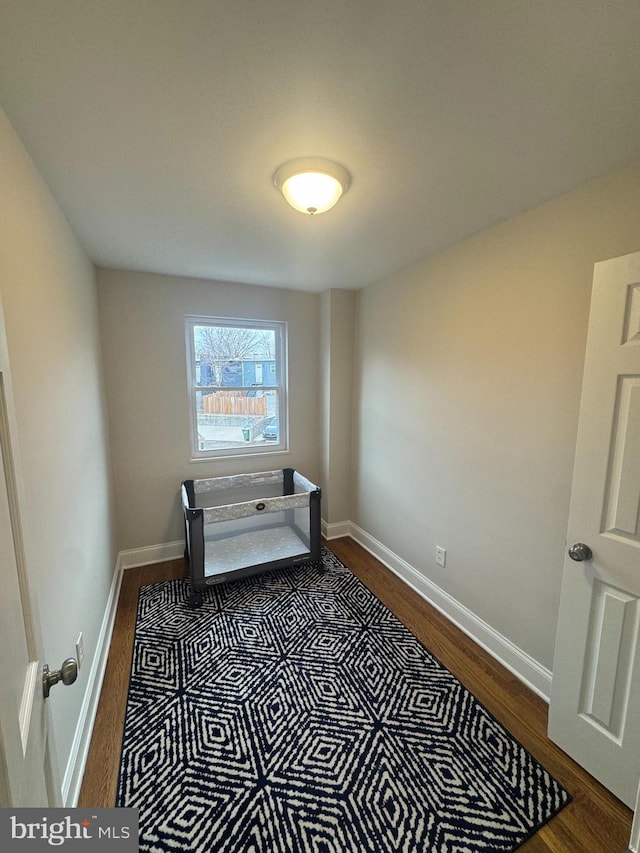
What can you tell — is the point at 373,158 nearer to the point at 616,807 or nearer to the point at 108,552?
the point at 616,807

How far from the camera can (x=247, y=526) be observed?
9.93 feet

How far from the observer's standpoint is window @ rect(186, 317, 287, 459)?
9.85 ft

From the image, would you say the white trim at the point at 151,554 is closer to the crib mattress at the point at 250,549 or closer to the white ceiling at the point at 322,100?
the crib mattress at the point at 250,549

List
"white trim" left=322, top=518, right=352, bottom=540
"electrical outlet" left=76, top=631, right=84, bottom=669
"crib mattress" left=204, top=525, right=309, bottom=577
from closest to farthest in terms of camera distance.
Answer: "electrical outlet" left=76, top=631, right=84, bottom=669 → "crib mattress" left=204, top=525, right=309, bottom=577 → "white trim" left=322, top=518, right=352, bottom=540

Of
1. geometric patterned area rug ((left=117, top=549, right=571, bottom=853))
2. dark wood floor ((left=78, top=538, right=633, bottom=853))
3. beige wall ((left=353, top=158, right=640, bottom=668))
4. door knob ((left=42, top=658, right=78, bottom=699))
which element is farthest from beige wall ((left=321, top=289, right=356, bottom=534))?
door knob ((left=42, top=658, right=78, bottom=699))

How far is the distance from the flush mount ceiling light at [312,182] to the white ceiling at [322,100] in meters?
0.05

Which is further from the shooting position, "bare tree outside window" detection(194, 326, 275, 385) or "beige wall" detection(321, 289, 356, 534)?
"beige wall" detection(321, 289, 356, 534)

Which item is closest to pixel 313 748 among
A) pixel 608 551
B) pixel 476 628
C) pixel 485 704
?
pixel 485 704

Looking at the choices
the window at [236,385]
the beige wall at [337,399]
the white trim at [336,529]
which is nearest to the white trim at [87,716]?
the window at [236,385]

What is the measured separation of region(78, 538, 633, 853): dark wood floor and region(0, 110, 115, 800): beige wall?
201 mm

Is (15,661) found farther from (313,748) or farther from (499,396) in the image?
(499,396)

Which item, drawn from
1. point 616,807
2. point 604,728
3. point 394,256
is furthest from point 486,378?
point 616,807

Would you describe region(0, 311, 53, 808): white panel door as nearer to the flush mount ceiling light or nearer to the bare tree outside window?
the flush mount ceiling light

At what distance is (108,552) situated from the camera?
2367mm
